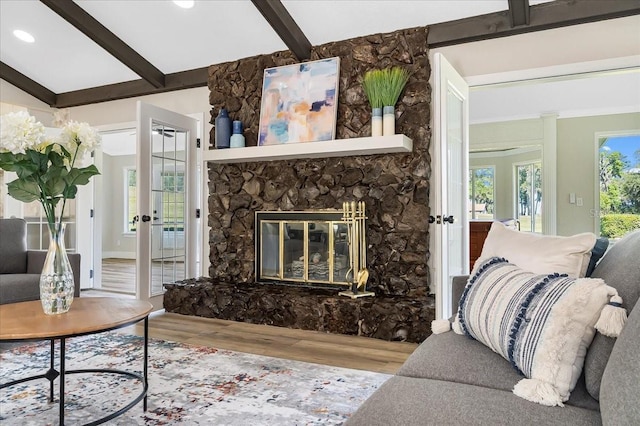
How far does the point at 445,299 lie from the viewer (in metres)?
3.16

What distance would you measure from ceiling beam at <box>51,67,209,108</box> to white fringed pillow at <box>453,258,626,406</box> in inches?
162

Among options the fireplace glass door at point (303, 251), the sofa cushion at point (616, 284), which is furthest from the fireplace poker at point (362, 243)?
the sofa cushion at point (616, 284)

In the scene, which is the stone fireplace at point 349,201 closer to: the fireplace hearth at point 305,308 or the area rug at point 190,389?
the fireplace hearth at point 305,308

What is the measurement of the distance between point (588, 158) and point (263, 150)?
5.26 m

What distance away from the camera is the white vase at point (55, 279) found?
204 cm

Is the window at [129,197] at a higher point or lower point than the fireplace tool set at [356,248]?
higher

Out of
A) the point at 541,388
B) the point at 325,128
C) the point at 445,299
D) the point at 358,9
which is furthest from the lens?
the point at 325,128

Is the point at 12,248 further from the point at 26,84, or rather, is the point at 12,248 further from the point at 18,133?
the point at 26,84

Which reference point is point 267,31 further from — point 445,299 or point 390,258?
point 445,299

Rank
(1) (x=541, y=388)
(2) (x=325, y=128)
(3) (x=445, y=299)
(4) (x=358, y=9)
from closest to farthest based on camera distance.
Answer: (1) (x=541, y=388)
(3) (x=445, y=299)
(4) (x=358, y=9)
(2) (x=325, y=128)

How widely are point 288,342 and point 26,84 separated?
4.58 m

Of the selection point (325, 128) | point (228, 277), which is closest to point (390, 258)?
point (325, 128)

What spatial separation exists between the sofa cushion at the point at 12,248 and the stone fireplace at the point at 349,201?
1.23m

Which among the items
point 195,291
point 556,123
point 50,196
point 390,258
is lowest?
point 195,291
